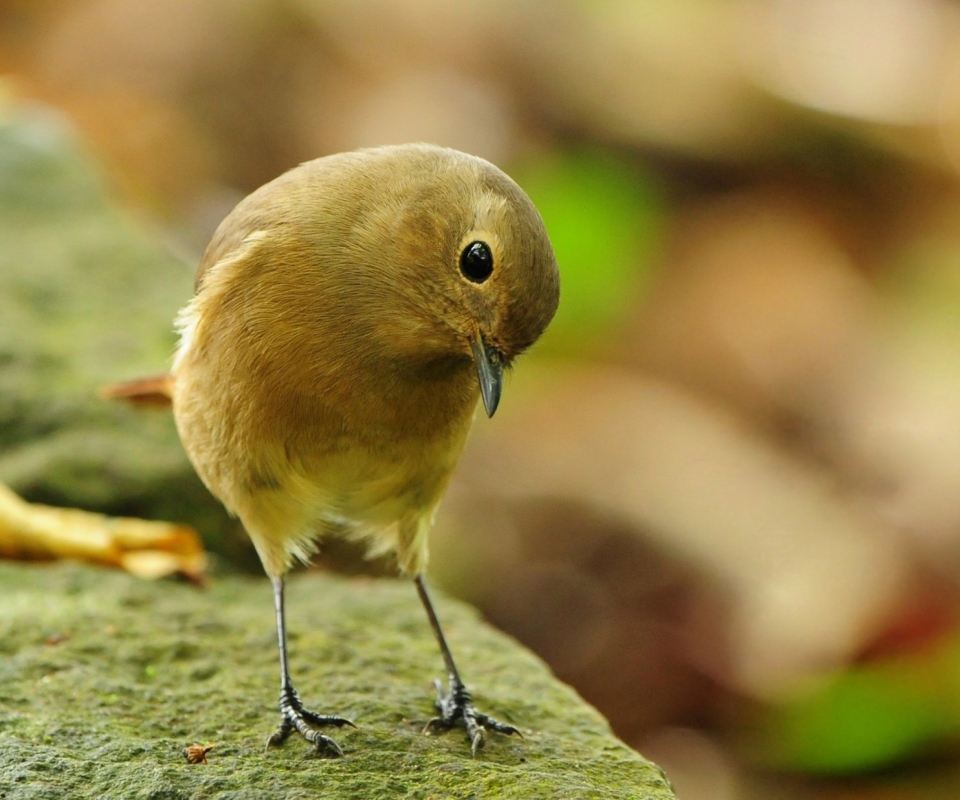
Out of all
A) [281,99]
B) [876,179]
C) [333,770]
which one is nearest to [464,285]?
[333,770]

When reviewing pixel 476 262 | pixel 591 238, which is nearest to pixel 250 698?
pixel 476 262

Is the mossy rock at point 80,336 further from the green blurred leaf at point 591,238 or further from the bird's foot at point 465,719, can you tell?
the green blurred leaf at point 591,238

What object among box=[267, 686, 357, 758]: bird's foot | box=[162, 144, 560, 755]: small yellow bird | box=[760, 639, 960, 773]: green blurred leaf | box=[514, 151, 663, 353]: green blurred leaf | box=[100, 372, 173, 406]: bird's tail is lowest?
box=[760, 639, 960, 773]: green blurred leaf

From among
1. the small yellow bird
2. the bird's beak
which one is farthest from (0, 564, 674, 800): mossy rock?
the bird's beak

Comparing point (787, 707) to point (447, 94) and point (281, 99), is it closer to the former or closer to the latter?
point (447, 94)

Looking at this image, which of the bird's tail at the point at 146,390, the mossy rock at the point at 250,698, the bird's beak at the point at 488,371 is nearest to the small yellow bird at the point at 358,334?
the bird's beak at the point at 488,371

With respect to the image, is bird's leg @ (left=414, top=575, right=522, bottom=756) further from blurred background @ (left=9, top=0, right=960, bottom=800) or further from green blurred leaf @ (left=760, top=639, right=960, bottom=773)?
green blurred leaf @ (left=760, top=639, right=960, bottom=773)

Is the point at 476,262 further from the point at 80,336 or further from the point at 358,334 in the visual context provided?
the point at 80,336
